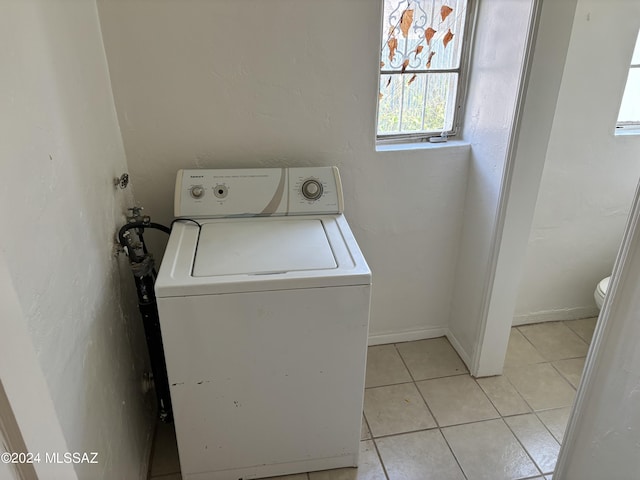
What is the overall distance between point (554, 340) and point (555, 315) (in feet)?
0.60

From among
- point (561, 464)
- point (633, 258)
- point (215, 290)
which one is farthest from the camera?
point (561, 464)

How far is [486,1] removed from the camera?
5.65ft

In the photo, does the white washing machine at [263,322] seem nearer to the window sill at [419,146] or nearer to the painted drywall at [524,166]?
the window sill at [419,146]

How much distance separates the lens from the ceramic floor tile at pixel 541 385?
1897 millimetres

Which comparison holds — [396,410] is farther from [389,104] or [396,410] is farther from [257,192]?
[389,104]

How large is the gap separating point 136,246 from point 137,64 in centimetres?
60

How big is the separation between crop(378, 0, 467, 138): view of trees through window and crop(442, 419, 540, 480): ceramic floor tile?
1191 mm

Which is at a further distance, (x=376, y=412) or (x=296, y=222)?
(x=376, y=412)

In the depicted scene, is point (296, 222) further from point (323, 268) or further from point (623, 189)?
point (623, 189)

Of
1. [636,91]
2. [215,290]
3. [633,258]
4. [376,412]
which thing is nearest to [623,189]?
[636,91]

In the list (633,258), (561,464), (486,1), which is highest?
(486,1)

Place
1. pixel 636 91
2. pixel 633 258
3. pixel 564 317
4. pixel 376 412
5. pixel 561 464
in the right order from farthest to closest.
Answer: pixel 564 317
pixel 636 91
pixel 376 412
pixel 561 464
pixel 633 258

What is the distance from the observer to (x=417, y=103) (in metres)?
1.90

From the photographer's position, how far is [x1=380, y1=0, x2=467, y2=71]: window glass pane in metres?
1.72
